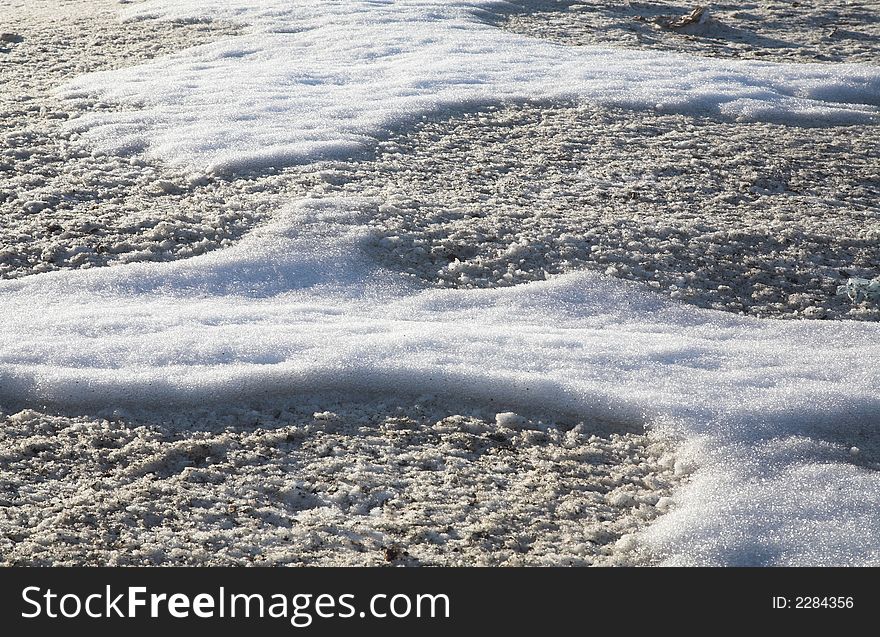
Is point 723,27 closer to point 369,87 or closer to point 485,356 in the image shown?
point 369,87

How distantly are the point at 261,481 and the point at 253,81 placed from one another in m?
3.39

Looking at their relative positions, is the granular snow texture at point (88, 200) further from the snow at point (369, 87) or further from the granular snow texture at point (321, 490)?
the granular snow texture at point (321, 490)

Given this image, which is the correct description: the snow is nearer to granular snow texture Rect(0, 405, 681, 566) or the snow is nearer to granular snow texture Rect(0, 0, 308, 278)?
granular snow texture Rect(0, 0, 308, 278)

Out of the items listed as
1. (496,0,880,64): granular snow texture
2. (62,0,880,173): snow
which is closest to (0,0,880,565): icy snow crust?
(62,0,880,173): snow

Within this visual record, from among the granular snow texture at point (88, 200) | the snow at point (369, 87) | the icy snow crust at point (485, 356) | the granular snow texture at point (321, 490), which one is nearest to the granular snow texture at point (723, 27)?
the snow at point (369, 87)

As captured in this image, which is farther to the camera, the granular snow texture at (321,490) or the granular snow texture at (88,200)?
the granular snow texture at (88,200)

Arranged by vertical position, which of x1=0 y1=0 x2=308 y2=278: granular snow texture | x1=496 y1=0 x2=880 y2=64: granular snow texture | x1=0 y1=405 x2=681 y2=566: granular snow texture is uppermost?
x1=496 y1=0 x2=880 y2=64: granular snow texture

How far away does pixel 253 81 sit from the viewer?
15.6ft

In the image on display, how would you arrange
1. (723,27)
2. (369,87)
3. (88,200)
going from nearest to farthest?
(88,200)
(369,87)
(723,27)

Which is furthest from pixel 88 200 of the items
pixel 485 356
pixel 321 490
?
pixel 321 490

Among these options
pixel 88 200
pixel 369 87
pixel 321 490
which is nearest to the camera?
pixel 321 490

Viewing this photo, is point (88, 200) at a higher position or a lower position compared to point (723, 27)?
lower

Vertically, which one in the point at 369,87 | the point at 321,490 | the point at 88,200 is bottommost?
the point at 321,490

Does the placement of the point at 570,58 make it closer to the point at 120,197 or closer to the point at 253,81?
the point at 253,81
